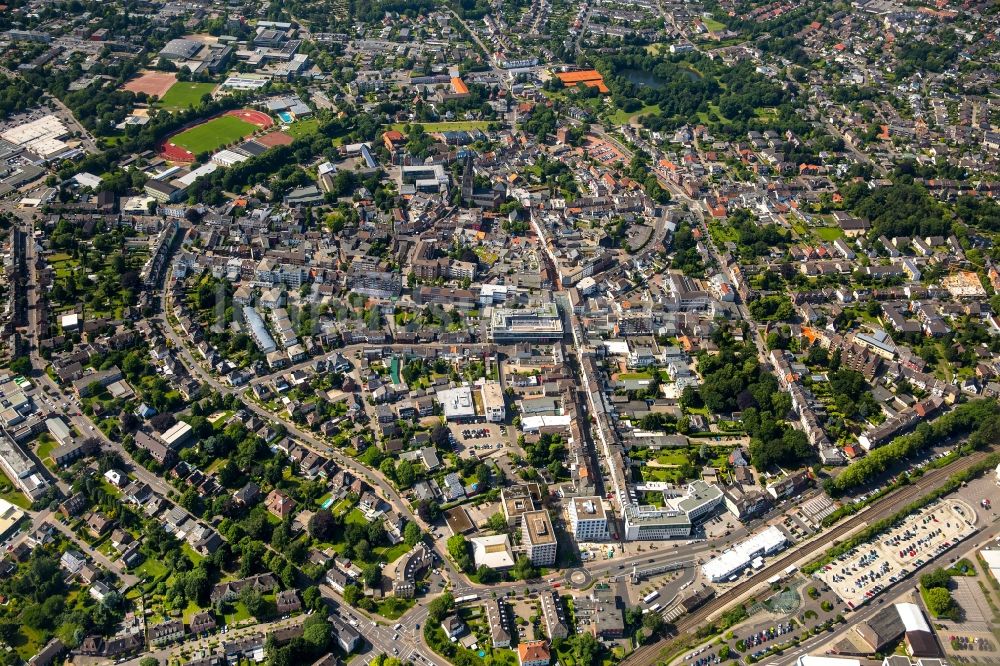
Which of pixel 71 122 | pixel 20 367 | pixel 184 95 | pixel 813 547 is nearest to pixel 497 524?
pixel 813 547

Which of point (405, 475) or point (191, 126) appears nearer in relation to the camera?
point (405, 475)

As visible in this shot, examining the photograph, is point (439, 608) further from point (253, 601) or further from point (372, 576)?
point (253, 601)

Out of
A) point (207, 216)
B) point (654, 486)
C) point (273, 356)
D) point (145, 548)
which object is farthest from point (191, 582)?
point (207, 216)

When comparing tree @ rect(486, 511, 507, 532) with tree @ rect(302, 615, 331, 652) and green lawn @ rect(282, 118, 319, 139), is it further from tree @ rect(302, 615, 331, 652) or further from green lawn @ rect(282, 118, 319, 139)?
green lawn @ rect(282, 118, 319, 139)

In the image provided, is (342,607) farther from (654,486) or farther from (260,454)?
(654,486)

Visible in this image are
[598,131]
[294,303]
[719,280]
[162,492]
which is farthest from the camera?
[598,131]

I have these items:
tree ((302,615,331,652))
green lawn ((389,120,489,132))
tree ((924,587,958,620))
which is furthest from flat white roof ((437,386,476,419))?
green lawn ((389,120,489,132))

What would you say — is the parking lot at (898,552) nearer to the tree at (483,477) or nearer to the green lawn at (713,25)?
the tree at (483,477)
